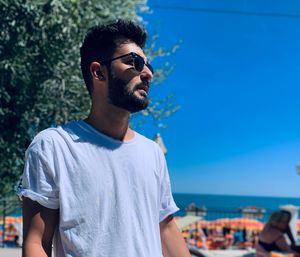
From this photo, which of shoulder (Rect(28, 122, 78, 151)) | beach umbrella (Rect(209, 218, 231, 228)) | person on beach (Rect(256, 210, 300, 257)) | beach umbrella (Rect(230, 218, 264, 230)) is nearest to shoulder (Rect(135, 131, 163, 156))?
shoulder (Rect(28, 122, 78, 151))

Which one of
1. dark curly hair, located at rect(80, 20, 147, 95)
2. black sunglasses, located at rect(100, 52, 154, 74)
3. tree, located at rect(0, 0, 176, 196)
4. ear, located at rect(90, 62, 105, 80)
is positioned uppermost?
tree, located at rect(0, 0, 176, 196)

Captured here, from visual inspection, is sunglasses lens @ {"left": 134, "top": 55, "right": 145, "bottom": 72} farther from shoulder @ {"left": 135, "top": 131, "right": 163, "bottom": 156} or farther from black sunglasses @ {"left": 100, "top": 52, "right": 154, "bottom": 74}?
shoulder @ {"left": 135, "top": 131, "right": 163, "bottom": 156}

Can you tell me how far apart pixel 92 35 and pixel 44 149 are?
0.35 meters

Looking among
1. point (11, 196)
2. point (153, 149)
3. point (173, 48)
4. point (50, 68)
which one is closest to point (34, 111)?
point (50, 68)

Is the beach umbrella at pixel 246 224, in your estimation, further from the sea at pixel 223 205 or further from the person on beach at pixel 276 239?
the person on beach at pixel 276 239

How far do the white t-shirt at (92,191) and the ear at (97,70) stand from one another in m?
0.13

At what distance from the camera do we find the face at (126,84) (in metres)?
1.37

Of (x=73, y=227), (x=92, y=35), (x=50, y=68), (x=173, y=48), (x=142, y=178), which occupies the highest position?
(x=173, y=48)

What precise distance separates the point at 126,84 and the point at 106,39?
144 millimetres

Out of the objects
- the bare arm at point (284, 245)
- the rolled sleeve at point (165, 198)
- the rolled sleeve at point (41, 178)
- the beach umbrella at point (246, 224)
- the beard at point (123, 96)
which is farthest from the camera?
the beach umbrella at point (246, 224)

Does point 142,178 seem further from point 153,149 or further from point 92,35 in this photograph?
point 92,35

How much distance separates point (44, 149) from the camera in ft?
4.18

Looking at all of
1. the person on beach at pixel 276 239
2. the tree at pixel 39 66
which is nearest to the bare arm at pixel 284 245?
the person on beach at pixel 276 239

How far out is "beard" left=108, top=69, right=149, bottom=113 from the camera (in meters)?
1.37
